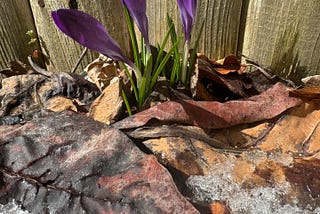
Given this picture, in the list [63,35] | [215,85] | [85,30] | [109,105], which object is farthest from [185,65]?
[63,35]

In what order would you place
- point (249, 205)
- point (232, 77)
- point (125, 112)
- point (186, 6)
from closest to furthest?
point (249, 205)
point (186, 6)
point (125, 112)
point (232, 77)

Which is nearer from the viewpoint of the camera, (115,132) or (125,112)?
(115,132)

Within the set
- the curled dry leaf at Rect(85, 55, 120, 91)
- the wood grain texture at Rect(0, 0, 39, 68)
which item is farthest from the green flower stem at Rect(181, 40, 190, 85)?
the wood grain texture at Rect(0, 0, 39, 68)

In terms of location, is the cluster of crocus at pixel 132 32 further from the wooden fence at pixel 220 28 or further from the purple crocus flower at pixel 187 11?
the wooden fence at pixel 220 28

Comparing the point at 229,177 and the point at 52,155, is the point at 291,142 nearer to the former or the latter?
the point at 229,177

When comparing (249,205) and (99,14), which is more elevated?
(99,14)

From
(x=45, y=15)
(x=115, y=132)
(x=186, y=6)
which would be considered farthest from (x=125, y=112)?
(x=45, y=15)
